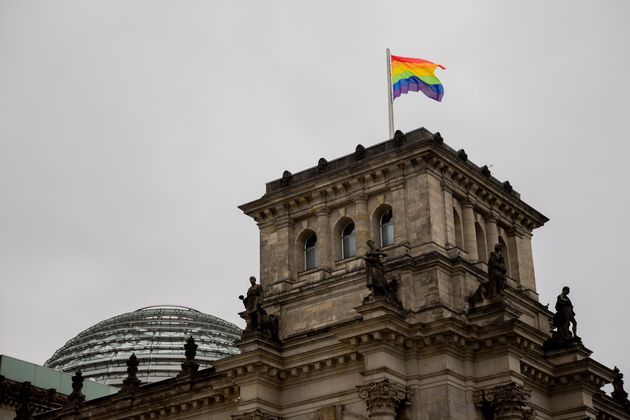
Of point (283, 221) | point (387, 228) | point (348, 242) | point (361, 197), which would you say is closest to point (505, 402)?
point (387, 228)

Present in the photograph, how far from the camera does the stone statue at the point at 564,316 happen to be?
45797 millimetres

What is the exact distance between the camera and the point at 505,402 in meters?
40.7

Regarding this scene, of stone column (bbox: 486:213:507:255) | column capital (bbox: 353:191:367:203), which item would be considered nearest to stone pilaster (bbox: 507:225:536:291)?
stone column (bbox: 486:213:507:255)

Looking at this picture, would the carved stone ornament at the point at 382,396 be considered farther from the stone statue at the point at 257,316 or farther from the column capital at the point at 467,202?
the column capital at the point at 467,202

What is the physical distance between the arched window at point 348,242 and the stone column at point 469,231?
197 inches

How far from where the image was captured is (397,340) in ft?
136

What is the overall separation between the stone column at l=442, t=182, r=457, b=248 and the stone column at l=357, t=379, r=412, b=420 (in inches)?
298

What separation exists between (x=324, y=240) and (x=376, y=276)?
615 centimetres

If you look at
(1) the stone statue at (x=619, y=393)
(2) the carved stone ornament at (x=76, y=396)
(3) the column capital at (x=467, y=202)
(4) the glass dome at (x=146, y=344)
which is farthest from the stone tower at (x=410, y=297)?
(4) the glass dome at (x=146, y=344)

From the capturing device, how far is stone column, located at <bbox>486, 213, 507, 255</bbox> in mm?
48844

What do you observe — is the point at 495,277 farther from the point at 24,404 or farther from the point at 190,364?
the point at 24,404

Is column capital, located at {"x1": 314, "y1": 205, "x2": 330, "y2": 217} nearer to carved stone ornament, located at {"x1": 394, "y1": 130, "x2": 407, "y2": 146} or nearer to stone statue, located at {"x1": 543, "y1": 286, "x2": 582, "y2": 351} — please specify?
carved stone ornament, located at {"x1": 394, "y1": 130, "x2": 407, "y2": 146}

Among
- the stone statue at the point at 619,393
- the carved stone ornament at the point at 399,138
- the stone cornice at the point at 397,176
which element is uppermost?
the carved stone ornament at the point at 399,138

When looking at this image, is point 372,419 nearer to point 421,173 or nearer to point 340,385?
point 340,385
